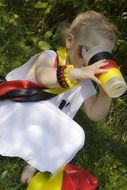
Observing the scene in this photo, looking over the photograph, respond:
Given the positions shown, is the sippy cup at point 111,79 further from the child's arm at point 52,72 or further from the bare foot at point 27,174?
the bare foot at point 27,174

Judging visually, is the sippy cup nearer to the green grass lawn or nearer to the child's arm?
the child's arm

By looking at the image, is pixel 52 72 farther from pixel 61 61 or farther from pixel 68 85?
pixel 61 61

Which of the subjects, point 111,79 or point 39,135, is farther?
point 39,135

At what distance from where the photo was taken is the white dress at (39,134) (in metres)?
2.76

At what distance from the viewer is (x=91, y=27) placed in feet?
9.04

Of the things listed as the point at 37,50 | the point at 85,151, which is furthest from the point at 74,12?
the point at 85,151

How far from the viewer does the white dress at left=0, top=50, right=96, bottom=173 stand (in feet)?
9.05

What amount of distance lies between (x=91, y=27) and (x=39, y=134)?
1.79 feet

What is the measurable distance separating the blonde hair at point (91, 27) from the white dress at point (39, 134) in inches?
6.3

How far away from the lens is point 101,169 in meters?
3.21

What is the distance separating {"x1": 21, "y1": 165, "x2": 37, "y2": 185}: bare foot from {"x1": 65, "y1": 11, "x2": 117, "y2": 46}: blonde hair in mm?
710

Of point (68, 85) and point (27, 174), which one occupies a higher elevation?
point (68, 85)

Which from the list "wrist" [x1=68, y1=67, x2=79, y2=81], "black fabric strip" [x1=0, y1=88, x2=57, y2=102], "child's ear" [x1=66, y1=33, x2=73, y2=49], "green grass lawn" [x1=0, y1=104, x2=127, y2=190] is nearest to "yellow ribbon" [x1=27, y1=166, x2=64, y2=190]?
"green grass lawn" [x1=0, y1=104, x2=127, y2=190]

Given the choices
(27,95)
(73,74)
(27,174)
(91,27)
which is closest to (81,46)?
(91,27)
